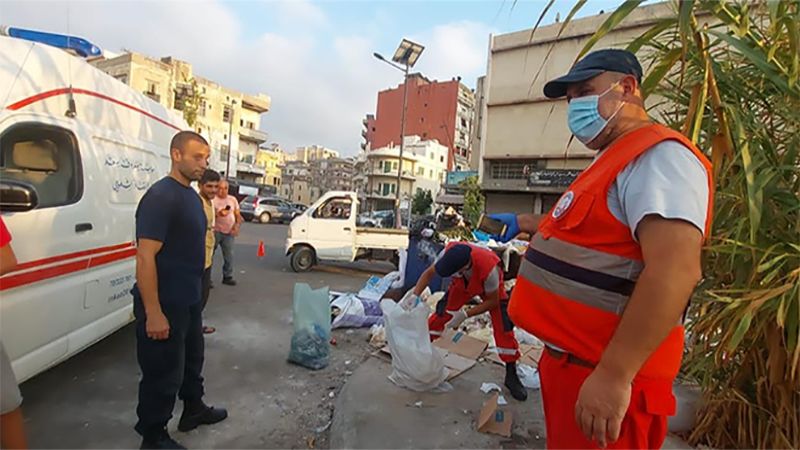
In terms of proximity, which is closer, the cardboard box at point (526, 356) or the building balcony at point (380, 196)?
the cardboard box at point (526, 356)

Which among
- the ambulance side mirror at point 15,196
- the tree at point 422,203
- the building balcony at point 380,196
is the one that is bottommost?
the ambulance side mirror at point 15,196

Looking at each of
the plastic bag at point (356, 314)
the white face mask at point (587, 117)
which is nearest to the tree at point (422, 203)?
the plastic bag at point (356, 314)

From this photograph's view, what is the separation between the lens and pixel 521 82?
90.0ft

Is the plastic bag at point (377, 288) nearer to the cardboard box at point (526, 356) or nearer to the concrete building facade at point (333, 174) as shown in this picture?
the cardboard box at point (526, 356)

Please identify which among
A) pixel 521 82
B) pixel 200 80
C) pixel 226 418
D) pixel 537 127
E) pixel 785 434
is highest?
pixel 200 80

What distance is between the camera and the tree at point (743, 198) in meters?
1.71

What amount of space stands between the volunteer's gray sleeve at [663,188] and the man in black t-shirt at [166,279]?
222 centimetres

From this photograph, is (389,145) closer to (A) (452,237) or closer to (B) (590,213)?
(A) (452,237)

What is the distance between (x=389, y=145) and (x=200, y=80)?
75.5 feet

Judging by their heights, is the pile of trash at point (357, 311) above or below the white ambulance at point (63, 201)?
below

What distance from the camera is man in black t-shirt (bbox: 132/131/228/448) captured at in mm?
2283

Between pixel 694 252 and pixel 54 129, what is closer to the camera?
pixel 694 252

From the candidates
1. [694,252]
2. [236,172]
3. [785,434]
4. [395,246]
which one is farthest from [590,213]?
[236,172]

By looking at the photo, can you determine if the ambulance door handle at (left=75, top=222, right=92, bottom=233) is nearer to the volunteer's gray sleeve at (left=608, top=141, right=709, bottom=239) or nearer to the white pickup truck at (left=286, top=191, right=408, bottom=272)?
the volunteer's gray sleeve at (left=608, top=141, right=709, bottom=239)
